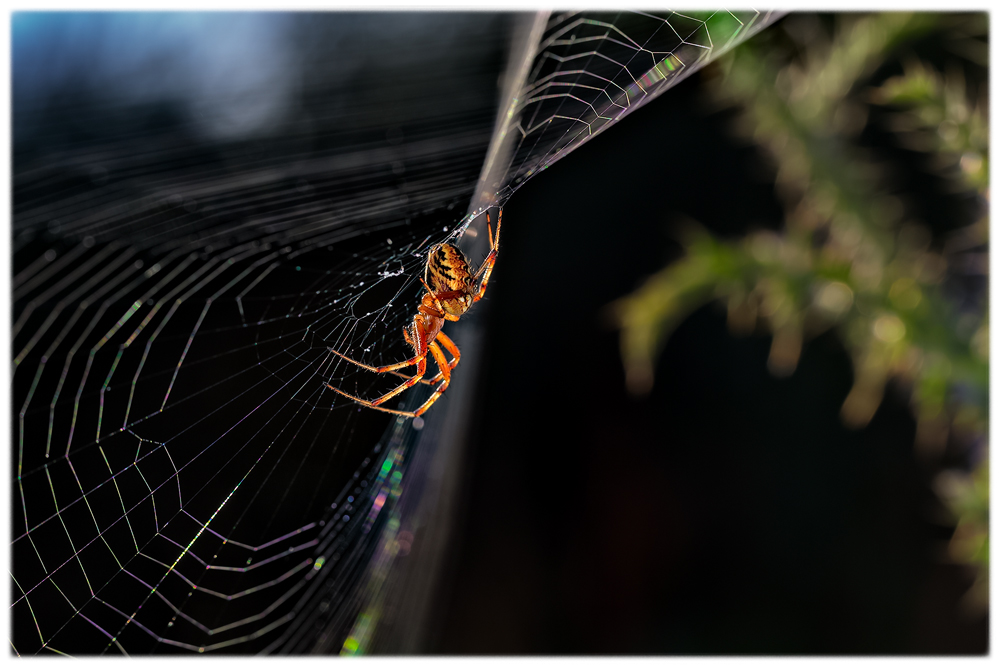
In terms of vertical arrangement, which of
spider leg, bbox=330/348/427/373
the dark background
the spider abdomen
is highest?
the spider abdomen

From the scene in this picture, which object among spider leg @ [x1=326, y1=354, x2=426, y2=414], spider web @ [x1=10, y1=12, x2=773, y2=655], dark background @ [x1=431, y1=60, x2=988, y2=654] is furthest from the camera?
dark background @ [x1=431, y1=60, x2=988, y2=654]

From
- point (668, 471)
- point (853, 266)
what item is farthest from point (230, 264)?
point (668, 471)

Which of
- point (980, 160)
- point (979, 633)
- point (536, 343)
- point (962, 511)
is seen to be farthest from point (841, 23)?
point (979, 633)

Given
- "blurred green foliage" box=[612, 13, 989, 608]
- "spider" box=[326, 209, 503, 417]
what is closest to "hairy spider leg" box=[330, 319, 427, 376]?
"spider" box=[326, 209, 503, 417]

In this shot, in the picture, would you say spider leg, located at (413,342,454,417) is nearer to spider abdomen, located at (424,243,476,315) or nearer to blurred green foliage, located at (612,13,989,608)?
spider abdomen, located at (424,243,476,315)

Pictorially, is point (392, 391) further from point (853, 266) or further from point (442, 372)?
point (853, 266)

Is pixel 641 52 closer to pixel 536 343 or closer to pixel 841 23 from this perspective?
pixel 841 23
